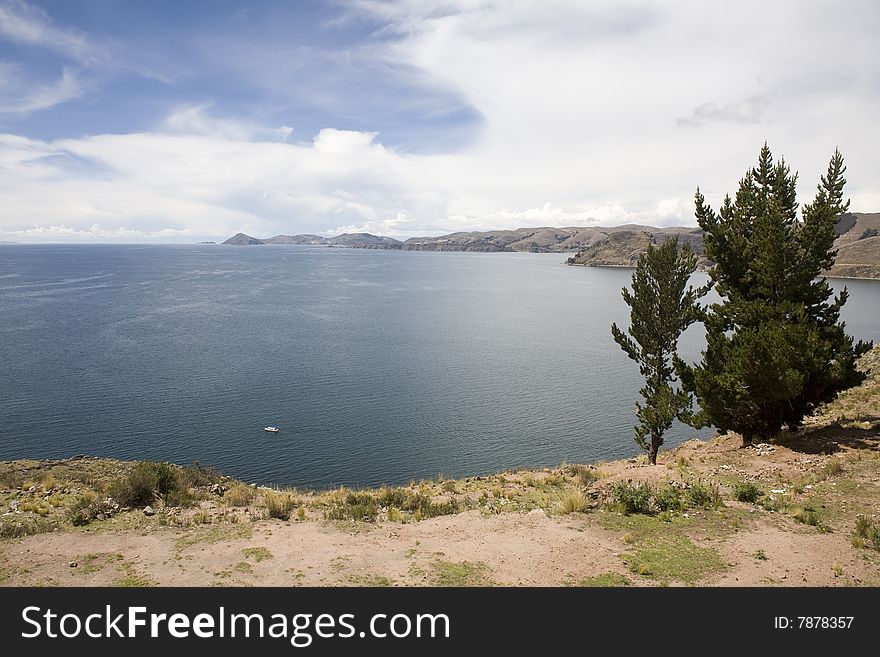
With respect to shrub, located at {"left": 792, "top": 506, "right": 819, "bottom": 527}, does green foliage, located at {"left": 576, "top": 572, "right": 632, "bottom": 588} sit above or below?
below

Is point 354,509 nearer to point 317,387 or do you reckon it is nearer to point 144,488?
point 144,488

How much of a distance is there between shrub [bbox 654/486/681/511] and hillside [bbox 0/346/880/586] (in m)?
0.06

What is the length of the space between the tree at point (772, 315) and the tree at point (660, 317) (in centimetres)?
116

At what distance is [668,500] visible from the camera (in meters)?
16.5

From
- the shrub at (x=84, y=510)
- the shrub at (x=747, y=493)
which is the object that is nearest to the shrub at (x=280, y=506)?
the shrub at (x=84, y=510)

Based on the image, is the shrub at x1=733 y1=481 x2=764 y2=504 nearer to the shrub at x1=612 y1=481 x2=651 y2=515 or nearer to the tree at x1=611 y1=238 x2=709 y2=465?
the shrub at x1=612 y1=481 x2=651 y2=515

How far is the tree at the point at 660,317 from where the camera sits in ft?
82.0

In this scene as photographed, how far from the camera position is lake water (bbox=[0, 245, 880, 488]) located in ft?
117

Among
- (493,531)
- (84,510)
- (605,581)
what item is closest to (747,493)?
(605,581)

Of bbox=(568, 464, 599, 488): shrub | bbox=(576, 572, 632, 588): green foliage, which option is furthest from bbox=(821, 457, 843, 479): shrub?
bbox=(576, 572, 632, 588): green foliage

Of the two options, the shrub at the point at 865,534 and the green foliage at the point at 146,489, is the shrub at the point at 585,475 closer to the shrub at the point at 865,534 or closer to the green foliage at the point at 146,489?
the shrub at the point at 865,534

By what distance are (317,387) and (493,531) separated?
36.8m
